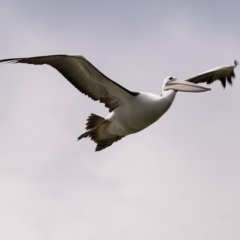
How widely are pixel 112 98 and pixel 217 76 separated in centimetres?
307

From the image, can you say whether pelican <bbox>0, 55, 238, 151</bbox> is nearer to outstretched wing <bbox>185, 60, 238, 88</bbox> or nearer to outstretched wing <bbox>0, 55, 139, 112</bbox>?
outstretched wing <bbox>0, 55, 139, 112</bbox>

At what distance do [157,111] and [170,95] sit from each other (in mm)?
413

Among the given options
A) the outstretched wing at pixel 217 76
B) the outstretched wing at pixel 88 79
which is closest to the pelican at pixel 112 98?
the outstretched wing at pixel 88 79

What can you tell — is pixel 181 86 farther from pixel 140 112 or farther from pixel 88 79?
pixel 88 79

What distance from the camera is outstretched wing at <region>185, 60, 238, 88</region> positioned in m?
13.5

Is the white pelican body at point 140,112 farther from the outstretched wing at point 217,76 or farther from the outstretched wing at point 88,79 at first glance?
the outstretched wing at point 217,76

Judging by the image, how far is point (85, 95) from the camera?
39.8ft

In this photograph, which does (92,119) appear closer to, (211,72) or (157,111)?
(157,111)

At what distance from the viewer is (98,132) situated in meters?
12.1

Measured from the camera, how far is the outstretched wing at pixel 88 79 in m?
11.2

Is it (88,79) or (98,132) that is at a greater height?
(88,79)

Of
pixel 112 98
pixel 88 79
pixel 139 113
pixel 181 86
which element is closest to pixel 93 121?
pixel 112 98

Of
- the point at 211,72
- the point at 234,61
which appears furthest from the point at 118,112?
the point at 234,61

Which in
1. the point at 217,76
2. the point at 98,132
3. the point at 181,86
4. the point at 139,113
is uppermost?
the point at 217,76
